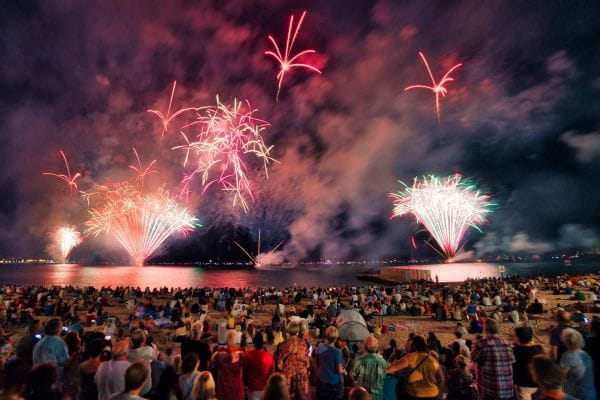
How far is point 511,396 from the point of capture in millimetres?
4656

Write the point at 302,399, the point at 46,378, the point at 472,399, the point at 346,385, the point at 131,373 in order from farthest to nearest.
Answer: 1. the point at 346,385
2. the point at 472,399
3. the point at 302,399
4. the point at 46,378
5. the point at 131,373

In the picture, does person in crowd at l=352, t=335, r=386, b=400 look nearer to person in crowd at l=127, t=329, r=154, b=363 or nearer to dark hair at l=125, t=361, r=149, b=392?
dark hair at l=125, t=361, r=149, b=392

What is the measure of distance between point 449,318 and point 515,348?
14809 millimetres

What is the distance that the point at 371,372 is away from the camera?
456 cm

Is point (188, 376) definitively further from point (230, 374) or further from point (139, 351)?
point (139, 351)

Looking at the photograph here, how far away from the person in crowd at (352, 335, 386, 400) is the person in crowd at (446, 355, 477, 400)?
2.48 metres

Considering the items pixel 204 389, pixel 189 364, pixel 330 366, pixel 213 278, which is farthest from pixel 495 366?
pixel 213 278

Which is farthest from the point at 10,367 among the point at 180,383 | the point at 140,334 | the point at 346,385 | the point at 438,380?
the point at 346,385

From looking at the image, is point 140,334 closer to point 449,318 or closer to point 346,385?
point 346,385

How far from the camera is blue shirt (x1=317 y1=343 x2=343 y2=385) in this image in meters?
4.79

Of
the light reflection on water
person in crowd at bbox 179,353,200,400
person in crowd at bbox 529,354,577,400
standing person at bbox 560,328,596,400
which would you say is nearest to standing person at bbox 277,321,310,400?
person in crowd at bbox 179,353,200,400

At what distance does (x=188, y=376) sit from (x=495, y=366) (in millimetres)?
4609

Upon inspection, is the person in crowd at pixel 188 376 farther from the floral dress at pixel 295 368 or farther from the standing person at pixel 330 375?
the standing person at pixel 330 375

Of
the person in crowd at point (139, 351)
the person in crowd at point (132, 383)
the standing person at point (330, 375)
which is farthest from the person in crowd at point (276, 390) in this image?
the person in crowd at point (139, 351)
